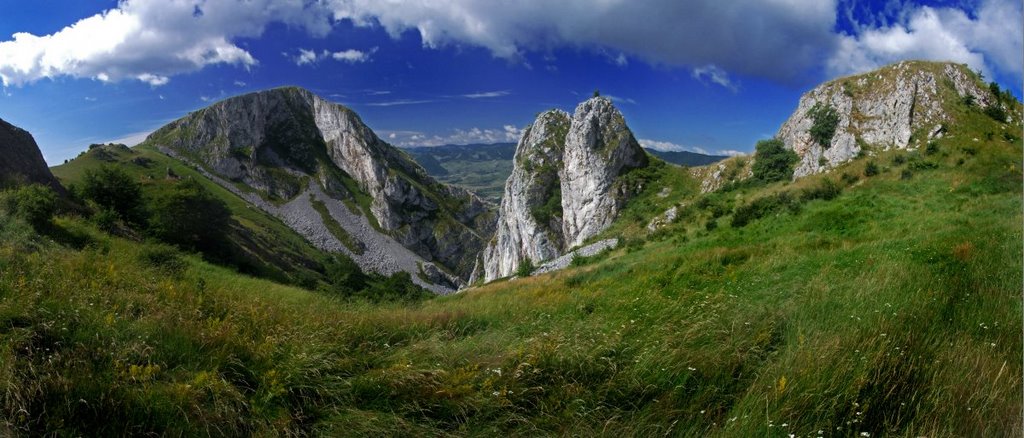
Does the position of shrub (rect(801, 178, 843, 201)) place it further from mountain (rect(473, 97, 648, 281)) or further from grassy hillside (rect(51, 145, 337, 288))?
grassy hillside (rect(51, 145, 337, 288))

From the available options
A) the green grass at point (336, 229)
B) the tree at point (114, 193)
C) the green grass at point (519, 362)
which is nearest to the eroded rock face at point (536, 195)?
the tree at point (114, 193)

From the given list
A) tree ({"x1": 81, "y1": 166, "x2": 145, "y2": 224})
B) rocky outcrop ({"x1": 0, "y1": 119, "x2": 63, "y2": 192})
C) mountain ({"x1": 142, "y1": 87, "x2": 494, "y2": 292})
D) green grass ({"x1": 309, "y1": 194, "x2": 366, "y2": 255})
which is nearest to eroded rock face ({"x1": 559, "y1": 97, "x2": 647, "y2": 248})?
tree ({"x1": 81, "y1": 166, "x2": 145, "y2": 224})

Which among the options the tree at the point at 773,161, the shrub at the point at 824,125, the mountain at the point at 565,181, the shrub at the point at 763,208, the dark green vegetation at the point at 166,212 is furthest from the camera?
the mountain at the point at 565,181

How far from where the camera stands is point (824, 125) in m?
41.4

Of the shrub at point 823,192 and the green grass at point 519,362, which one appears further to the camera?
the shrub at point 823,192

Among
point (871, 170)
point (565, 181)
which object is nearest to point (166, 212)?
point (871, 170)

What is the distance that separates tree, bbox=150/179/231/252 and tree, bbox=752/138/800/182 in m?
54.2

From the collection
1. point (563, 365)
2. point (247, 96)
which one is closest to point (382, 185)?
point (247, 96)

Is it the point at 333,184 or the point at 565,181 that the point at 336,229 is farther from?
the point at 565,181

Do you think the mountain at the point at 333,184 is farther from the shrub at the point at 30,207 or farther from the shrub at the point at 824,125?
the shrub at the point at 30,207

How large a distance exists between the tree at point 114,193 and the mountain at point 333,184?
100456mm

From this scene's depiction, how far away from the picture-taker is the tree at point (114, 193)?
3328cm

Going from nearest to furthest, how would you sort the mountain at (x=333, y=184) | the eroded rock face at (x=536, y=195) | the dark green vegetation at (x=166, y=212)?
the dark green vegetation at (x=166, y=212), the eroded rock face at (x=536, y=195), the mountain at (x=333, y=184)

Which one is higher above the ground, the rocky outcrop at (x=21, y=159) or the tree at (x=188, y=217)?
the rocky outcrop at (x=21, y=159)
